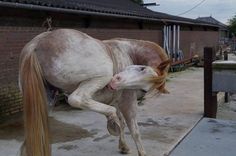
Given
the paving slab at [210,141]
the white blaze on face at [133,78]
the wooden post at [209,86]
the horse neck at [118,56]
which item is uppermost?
the horse neck at [118,56]

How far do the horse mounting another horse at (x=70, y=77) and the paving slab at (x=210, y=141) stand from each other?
1.62 meters

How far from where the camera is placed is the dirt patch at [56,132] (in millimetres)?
6277

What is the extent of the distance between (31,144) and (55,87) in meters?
0.60

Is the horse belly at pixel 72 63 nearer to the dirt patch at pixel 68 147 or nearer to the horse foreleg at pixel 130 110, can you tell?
the horse foreleg at pixel 130 110

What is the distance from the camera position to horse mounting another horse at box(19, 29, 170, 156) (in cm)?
365

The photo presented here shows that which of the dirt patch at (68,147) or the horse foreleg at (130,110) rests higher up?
the horse foreleg at (130,110)

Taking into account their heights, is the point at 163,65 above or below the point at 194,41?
above

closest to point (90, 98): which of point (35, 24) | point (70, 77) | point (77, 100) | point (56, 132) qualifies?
point (77, 100)

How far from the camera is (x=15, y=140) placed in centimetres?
610

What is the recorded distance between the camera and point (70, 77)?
3756 mm

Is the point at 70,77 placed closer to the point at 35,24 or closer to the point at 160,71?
the point at 160,71

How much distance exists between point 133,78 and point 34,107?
102 cm

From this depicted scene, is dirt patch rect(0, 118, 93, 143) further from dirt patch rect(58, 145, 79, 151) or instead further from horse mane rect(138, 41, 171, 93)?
horse mane rect(138, 41, 171, 93)

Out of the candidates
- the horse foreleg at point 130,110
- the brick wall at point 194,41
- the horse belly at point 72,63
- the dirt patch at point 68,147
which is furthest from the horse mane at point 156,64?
the brick wall at point 194,41
